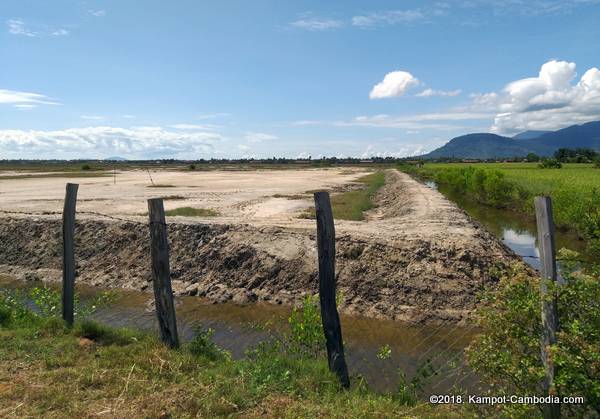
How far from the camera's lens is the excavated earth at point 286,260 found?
11.3 metres

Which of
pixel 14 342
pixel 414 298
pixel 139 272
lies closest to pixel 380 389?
pixel 414 298

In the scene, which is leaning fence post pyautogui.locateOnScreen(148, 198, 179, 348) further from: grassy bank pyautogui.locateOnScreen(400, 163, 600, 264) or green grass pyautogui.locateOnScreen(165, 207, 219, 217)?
green grass pyautogui.locateOnScreen(165, 207, 219, 217)

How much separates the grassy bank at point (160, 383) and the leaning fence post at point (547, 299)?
1269 mm

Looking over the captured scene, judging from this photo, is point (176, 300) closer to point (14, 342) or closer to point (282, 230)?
point (282, 230)

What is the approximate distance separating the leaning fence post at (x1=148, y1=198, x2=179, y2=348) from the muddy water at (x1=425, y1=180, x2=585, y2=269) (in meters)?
12.6

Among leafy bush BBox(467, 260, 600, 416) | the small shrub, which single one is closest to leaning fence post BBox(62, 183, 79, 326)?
the small shrub

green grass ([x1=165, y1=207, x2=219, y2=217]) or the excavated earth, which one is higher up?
green grass ([x1=165, y1=207, x2=219, y2=217])

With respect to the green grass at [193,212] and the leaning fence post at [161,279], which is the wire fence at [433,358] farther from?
the green grass at [193,212]

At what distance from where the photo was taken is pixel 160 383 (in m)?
5.26

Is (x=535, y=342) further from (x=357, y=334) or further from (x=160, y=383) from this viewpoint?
(x=357, y=334)

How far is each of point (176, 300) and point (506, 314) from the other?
9.95 metres

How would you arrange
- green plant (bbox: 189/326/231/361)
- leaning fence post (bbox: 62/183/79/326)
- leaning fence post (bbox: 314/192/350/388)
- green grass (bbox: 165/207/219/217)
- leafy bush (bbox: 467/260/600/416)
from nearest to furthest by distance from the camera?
1. leafy bush (bbox: 467/260/600/416)
2. leaning fence post (bbox: 314/192/350/388)
3. green plant (bbox: 189/326/231/361)
4. leaning fence post (bbox: 62/183/79/326)
5. green grass (bbox: 165/207/219/217)

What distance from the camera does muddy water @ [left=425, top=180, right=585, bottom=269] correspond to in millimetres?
19141

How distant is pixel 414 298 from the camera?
11.1 metres
